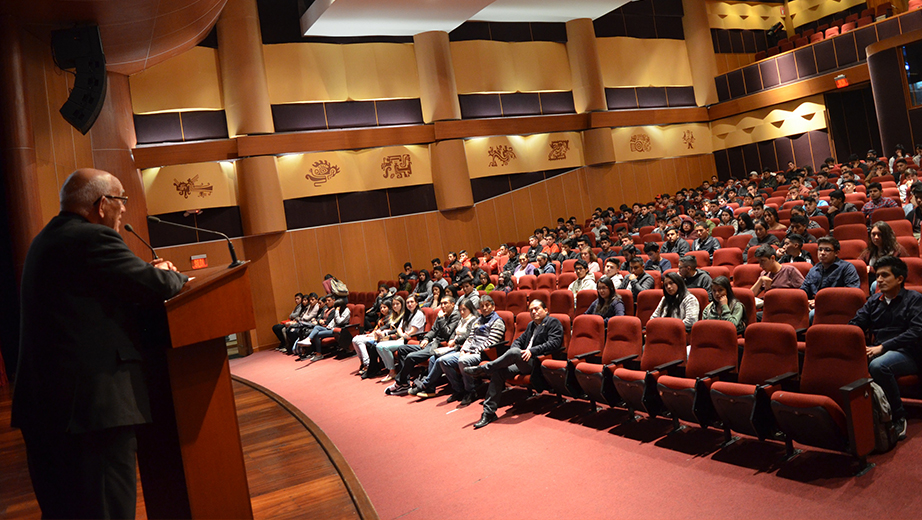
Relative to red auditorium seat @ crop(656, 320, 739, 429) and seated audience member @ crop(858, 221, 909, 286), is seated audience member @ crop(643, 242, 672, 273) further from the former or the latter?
red auditorium seat @ crop(656, 320, 739, 429)

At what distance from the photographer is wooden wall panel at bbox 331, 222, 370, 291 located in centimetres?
1101

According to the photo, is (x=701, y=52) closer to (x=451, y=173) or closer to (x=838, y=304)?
(x=451, y=173)

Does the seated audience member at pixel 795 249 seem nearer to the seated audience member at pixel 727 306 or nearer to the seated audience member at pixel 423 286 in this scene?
the seated audience member at pixel 727 306

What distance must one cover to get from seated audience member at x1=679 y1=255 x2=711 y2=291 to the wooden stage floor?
3025mm

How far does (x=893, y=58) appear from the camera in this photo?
10.3 m

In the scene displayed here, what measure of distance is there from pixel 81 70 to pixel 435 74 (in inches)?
268

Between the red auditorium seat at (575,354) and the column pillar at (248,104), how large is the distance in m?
6.91

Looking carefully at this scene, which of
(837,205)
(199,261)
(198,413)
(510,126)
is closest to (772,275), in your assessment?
(837,205)

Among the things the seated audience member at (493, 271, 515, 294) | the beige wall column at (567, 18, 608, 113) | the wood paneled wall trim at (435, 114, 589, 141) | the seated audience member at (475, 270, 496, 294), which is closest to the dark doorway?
the beige wall column at (567, 18, 608, 113)

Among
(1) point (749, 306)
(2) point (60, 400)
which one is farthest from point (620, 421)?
(2) point (60, 400)

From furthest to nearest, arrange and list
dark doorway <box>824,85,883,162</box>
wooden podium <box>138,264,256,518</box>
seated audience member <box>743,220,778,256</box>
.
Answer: dark doorway <box>824,85,883,162</box>, seated audience member <box>743,220,778,256</box>, wooden podium <box>138,264,256,518</box>

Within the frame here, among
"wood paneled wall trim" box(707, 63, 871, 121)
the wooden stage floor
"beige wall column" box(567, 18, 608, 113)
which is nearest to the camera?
the wooden stage floor

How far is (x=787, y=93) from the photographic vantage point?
43.0 ft

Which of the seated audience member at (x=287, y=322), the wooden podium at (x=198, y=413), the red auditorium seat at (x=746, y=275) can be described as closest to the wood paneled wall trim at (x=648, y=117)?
the seated audience member at (x=287, y=322)
